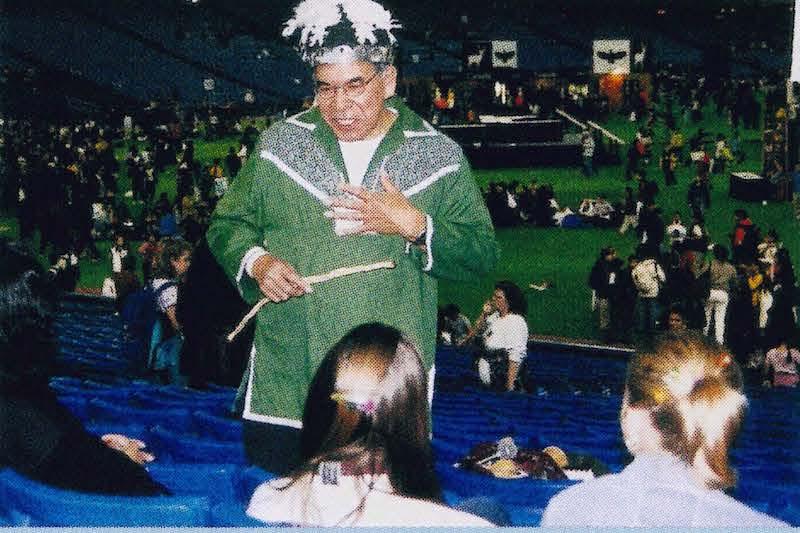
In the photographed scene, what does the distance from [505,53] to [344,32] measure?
846 inches

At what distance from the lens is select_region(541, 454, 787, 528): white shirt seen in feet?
5.60

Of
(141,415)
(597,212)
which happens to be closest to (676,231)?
(597,212)

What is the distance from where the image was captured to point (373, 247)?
2.47 meters

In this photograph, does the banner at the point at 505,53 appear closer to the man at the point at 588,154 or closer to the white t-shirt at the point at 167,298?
the man at the point at 588,154

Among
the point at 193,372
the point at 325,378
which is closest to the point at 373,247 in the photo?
the point at 325,378

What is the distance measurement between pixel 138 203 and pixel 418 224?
750 inches

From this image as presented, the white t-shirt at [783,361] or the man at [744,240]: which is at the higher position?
the man at [744,240]

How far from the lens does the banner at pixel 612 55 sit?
24.1m

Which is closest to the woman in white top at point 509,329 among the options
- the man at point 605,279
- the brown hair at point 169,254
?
the brown hair at point 169,254

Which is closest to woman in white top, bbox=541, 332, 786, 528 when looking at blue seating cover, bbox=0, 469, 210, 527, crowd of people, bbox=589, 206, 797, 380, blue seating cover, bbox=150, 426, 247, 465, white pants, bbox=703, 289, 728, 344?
blue seating cover, bbox=0, 469, 210, 527

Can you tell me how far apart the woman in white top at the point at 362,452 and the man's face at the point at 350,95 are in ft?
2.45

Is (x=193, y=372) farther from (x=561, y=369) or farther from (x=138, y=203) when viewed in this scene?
(x=138, y=203)

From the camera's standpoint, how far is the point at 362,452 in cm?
181

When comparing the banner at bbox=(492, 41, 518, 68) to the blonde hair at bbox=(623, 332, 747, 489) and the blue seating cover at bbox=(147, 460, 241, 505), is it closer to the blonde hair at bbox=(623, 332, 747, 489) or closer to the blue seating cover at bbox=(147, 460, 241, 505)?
the blue seating cover at bbox=(147, 460, 241, 505)
